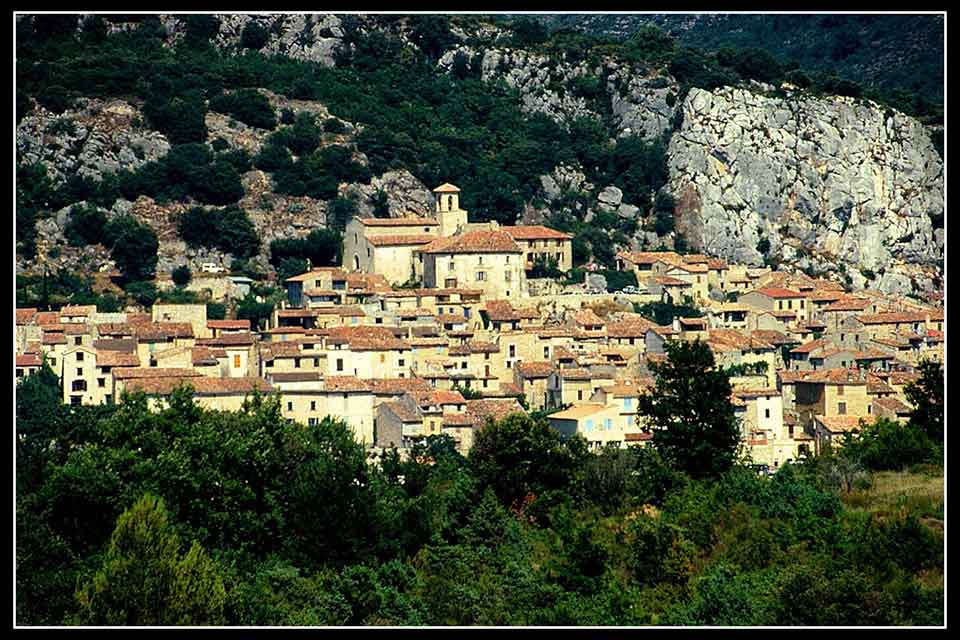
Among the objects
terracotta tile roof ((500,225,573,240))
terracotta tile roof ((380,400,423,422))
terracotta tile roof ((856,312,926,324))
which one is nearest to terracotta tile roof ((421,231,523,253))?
terracotta tile roof ((500,225,573,240))

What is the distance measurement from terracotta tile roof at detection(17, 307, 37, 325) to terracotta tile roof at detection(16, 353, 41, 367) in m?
3.47

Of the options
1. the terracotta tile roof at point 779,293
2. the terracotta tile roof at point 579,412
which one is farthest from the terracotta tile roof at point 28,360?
the terracotta tile roof at point 779,293

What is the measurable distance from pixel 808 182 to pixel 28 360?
125 feet

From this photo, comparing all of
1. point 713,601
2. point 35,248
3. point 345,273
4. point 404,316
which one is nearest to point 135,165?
point 35,248

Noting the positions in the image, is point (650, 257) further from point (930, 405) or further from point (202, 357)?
point (930, 405)

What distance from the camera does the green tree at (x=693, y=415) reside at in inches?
1366

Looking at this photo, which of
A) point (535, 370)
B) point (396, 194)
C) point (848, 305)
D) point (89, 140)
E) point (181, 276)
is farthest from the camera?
point (396, 194)

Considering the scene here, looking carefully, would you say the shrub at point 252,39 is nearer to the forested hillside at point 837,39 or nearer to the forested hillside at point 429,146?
the forested hillside at point 429,146

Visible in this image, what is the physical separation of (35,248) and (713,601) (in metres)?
46.4

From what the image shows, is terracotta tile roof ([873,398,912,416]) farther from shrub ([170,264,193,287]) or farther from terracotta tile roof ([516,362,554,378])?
shrub ([170,264,193,287])

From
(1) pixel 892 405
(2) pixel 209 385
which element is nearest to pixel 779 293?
(1) pixel 892 405

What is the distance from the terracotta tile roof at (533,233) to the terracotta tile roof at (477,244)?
101 inches

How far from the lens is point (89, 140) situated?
7556cm
